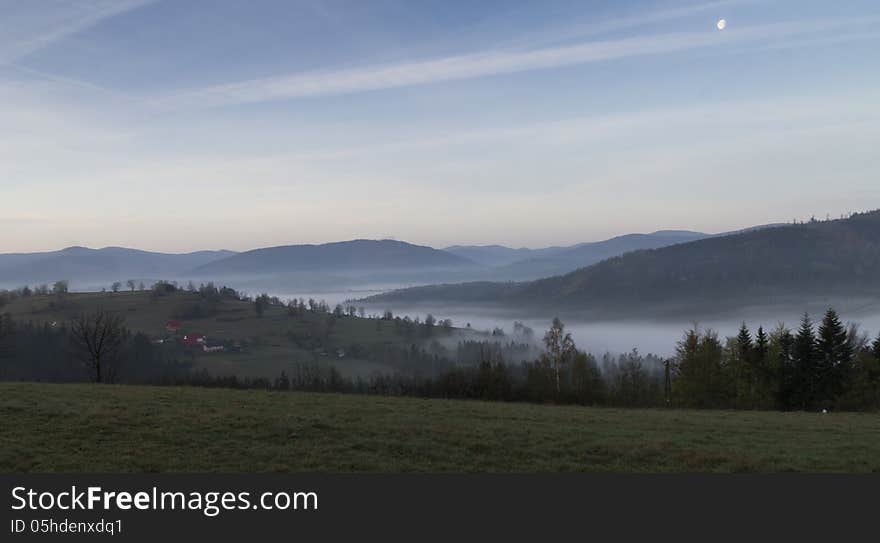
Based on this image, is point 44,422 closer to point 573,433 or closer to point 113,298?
point 573,433

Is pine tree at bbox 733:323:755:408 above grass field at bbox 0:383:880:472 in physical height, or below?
below

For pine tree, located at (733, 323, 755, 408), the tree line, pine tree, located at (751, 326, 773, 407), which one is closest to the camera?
the tree line

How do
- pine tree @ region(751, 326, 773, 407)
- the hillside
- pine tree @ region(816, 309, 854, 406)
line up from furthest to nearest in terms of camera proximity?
the hillside, pine tree @ region(751, 326, 773, 407), pine tree @ region(816, 309, 854, 406)

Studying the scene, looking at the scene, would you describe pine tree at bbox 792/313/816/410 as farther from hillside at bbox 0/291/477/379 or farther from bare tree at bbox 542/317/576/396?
hillside at bbox 0/291/477/379

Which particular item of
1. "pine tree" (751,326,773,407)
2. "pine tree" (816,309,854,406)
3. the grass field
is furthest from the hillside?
the grass field

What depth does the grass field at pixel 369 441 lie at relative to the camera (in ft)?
41.4

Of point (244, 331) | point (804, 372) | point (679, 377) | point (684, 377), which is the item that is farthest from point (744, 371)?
point (244, 331)

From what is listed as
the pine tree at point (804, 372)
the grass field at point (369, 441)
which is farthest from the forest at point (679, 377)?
the grass field at point (369, 441)

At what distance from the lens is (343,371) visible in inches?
5281

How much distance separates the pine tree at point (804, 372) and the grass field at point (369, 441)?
101 ft

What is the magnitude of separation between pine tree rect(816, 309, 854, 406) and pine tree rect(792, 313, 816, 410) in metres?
0.51

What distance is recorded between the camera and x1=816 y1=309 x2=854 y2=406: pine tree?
159ft

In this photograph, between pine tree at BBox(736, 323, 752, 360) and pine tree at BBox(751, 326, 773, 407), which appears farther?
pine tree at BBox(736, 323, 752, 360)

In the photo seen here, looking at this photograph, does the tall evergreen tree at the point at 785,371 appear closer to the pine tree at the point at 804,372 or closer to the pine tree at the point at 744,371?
the pine tree at the point at 804,372
